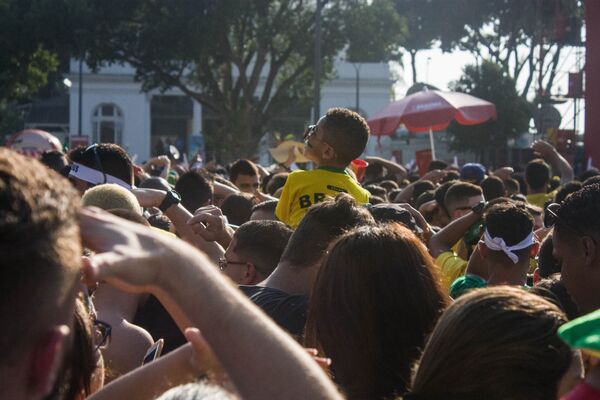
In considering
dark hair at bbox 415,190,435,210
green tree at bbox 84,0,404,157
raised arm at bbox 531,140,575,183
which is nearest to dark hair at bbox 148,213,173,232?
dark hair at bbox 415,190,435,210

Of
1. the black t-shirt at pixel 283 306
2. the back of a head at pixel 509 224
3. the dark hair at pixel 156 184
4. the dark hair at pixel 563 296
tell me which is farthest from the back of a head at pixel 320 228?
the dark hair at pixel 156 184

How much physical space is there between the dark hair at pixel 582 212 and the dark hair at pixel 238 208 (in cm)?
351

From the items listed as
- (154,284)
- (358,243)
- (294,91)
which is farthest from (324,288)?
(294,91)

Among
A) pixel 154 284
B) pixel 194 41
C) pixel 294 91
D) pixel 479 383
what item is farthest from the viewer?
pixel 294 91

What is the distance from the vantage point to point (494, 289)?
2383 mm

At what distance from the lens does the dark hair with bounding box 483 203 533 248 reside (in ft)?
14.7

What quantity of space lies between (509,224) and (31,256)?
3.35 meters

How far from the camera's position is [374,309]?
286cm

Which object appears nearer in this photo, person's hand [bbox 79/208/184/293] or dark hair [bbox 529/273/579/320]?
person's hand [bbox 79/208/184/293]

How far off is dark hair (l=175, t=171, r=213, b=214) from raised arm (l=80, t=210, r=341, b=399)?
18.4 ft

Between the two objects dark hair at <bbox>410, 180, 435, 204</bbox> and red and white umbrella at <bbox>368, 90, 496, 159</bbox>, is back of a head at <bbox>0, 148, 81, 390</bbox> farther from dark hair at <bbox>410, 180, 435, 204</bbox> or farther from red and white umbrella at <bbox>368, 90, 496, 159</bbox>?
red and white umbrella at <bbox>368, 90, 496, 159</bbox>

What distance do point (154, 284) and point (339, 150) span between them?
3.95m

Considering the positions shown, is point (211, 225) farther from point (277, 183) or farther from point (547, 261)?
point (277, 183)

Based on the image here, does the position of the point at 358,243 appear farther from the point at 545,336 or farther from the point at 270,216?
the point at 270,216
